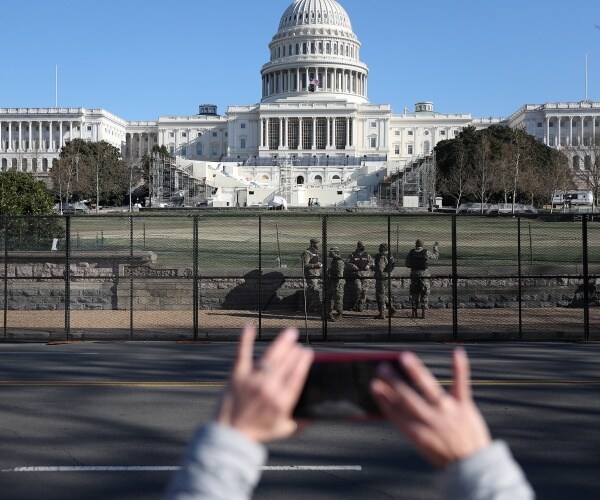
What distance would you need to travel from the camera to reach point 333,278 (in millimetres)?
19422

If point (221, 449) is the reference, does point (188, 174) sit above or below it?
above

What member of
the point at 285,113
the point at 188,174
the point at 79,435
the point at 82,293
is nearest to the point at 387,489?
the point at 79,435

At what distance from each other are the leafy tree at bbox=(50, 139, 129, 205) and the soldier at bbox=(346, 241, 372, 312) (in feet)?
214

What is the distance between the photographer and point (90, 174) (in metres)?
95.4

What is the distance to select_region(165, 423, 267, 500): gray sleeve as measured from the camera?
1698mm

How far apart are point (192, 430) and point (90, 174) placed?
89.3 metres

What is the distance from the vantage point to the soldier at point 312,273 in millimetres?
19953

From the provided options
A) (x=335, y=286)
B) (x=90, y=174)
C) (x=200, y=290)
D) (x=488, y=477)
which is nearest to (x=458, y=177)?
(x=90, y=174)

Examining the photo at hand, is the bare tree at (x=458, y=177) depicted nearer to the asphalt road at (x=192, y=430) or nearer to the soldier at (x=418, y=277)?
the soldier at (x=418, y=277)

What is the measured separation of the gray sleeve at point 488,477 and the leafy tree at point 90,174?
83120 mm

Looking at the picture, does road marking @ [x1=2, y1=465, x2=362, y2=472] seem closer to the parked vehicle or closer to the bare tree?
the bare tree

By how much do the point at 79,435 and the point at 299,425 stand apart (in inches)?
294

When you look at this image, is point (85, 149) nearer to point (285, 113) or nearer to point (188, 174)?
point (188, 174)

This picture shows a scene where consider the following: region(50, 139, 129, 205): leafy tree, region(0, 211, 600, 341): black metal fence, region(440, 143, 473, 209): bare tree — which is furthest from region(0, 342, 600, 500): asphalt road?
region(50, 139, 129, 205): leafy tree
